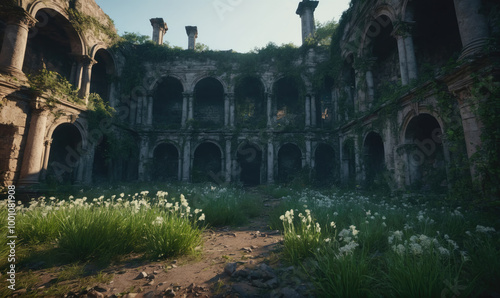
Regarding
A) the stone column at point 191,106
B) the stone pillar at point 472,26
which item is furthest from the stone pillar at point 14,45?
the stone pillar at point 472,26

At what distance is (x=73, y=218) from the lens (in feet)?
11.3

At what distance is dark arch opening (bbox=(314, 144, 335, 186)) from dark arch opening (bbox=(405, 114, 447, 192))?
335 inches

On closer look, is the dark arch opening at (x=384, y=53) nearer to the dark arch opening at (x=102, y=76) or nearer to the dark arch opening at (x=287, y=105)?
the dark arch opening at (x=287, y=105)

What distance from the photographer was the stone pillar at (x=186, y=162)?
16531mm

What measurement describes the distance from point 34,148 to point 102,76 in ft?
26.2

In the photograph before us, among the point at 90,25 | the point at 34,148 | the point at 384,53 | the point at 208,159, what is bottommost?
the point at 34,148

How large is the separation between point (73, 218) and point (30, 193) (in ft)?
24.7

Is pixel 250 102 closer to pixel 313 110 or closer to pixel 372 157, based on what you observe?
pixel 313 110

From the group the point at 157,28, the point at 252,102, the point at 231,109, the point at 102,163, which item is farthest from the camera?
the point at 157,28

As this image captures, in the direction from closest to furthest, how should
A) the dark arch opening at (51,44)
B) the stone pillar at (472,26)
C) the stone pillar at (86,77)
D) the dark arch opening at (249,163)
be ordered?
the stone pillar at (472,26), the dark arch opening at (51,44), the stone pillar at (86,77), the dark arch opening at (249,163)

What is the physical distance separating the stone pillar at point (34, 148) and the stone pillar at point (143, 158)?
7.37 metres

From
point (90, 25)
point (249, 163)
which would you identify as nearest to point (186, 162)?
point (249, 163)

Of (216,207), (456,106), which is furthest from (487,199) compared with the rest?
(216,207)

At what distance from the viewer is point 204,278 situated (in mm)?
2689
